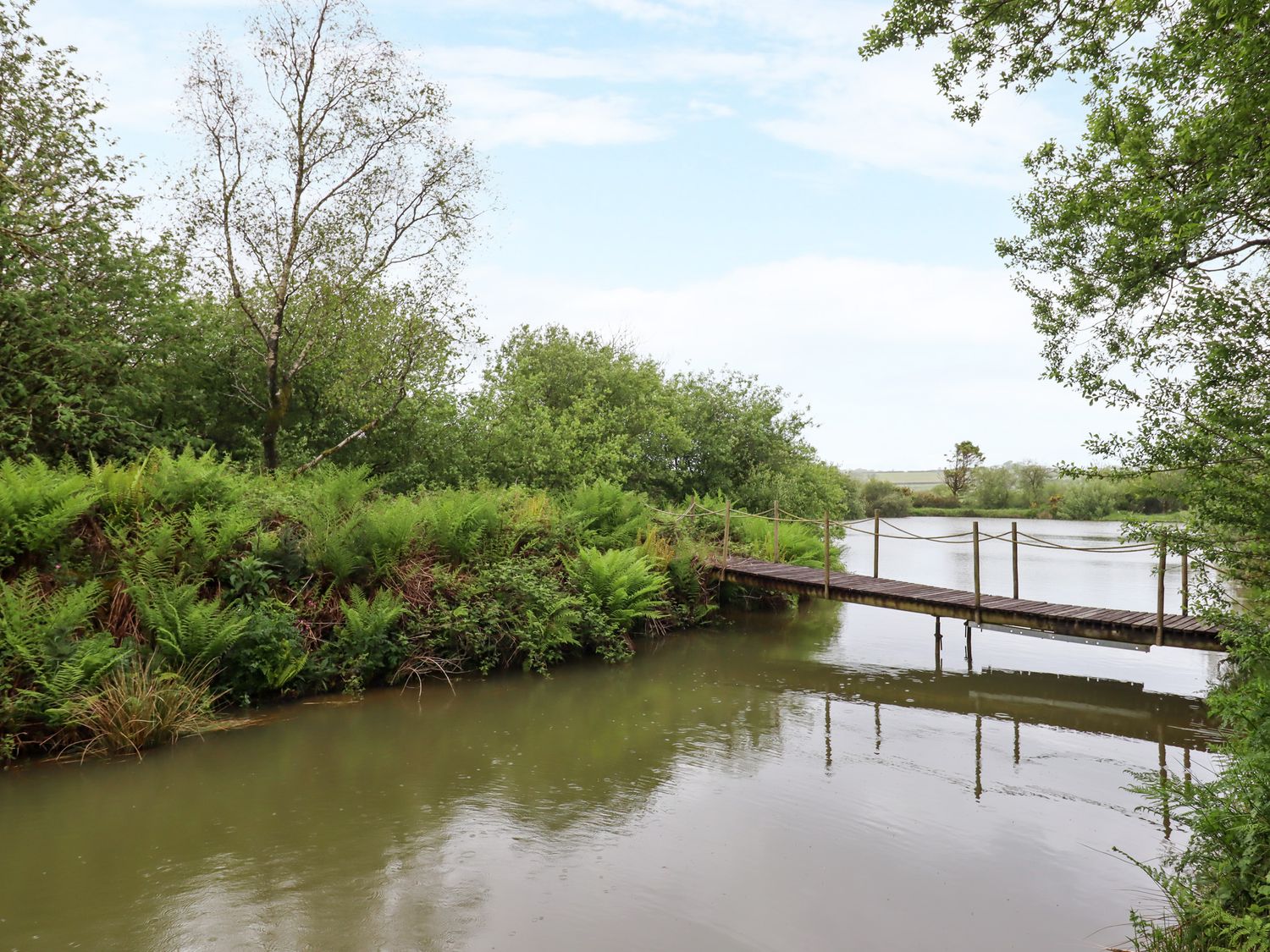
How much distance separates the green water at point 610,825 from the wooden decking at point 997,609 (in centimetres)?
81

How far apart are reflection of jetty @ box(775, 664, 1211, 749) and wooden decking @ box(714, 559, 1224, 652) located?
0.71 m

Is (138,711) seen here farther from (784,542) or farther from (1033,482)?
(1033,482)

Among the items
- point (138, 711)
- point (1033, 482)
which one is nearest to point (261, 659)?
point (138, 711)

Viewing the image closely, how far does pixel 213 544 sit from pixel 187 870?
458 cm

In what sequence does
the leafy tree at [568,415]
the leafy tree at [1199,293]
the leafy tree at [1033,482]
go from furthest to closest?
the leafy tree at [1033,482]
the leafy tree at [568,415]
the leafy tree at [1199,293]

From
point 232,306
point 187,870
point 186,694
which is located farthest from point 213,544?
point 232,306

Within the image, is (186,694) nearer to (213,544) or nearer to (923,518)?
(213,544)

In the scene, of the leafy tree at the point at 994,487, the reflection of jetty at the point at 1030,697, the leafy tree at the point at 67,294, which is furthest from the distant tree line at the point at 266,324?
the leafy tree at the point at 994,487

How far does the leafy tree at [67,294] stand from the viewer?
10.4m

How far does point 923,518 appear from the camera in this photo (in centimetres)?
4803

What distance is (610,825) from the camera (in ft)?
18.8

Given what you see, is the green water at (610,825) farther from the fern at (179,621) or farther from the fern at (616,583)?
the fern at (616,583)

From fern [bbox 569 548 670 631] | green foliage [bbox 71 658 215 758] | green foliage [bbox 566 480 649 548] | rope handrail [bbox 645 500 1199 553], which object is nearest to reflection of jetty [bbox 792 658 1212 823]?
rope handrail [bbox 645 500 1199 553]

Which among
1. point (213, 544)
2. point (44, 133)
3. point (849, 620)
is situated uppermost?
point (44, 133)
